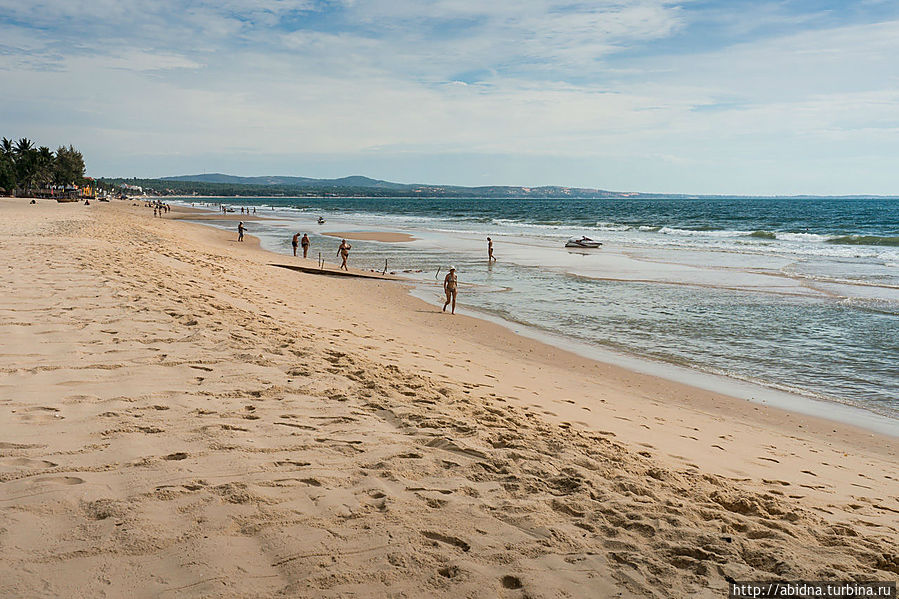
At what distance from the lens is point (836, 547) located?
4.11 meters

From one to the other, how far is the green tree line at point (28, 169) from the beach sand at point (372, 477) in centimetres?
9382

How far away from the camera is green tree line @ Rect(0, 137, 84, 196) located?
3361 inches

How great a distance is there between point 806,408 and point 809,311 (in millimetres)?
9920

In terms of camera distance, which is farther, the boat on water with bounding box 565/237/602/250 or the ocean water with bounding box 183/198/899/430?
the boat on water with bounding box 565/237/602/250

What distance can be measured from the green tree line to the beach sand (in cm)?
9382

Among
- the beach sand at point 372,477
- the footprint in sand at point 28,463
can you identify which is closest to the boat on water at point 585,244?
the beach sand at point 372,477

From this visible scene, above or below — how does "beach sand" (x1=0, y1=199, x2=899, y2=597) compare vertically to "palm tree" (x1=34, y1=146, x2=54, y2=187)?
below

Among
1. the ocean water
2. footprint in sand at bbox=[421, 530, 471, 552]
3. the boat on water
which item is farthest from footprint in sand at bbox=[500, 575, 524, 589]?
the boat on water

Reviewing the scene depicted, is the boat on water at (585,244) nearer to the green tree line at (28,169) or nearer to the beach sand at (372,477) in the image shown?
→ the beach sand at (372,477)

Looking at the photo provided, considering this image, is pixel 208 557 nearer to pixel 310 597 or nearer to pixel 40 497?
pixel 310 597

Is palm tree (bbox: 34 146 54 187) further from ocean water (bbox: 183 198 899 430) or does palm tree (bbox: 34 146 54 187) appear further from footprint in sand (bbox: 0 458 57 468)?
footprint in sand (bbox: 0 458 57 468)

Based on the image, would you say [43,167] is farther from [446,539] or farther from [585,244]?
[446,539]

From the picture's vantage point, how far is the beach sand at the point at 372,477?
11.1ft

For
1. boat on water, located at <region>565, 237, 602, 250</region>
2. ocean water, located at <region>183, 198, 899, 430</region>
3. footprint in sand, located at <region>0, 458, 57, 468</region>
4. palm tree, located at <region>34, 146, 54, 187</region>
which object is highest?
palm tree, located at <region>34, 146, 54, 187</region>
